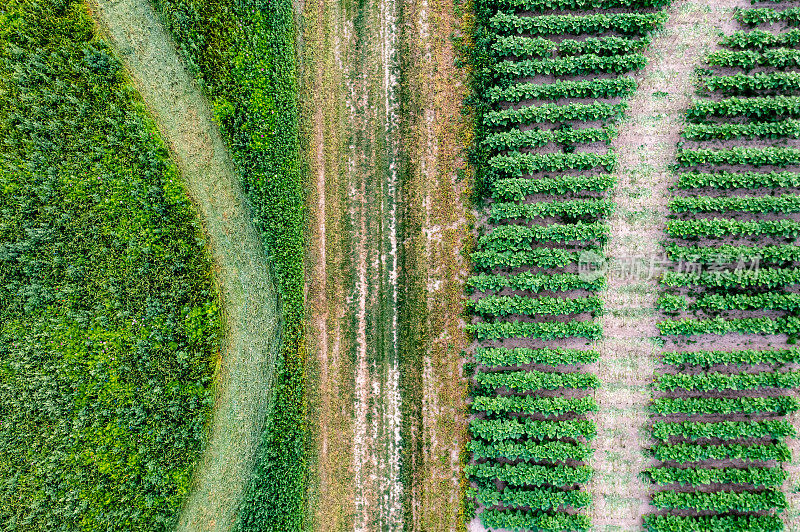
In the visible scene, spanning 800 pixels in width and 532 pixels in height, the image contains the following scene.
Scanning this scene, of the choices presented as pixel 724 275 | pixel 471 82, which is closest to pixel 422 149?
pixel 471 82

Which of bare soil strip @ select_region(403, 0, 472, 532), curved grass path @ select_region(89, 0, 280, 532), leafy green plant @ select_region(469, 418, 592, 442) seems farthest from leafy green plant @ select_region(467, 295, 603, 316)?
curved grass path @ select_region(89, 0, 280, 532)

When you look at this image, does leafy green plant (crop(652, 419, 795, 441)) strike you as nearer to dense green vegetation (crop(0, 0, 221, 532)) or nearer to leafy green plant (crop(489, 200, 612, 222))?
leafy green plant (crop(489, 200, 612, 222))

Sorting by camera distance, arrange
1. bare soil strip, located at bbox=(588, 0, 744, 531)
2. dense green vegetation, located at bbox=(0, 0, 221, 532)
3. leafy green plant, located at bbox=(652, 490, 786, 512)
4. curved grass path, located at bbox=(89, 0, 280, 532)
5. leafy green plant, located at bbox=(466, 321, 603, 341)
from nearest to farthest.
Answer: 1. dense green vegetation, located at bbox=(0, 0, 221, 532)
2. leafy green plant, located at bbox=(652, 490, 786, 512)
3. leafy green plant, located at bbox=(466, 321, 603, 341)
4. curved grass path, located at bbox=(89, 0, 280, 532)
5. bare soil strip, located at bbox=(588, 0, 744, 531)

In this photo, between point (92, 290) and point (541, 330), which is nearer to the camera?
point (92, 290)

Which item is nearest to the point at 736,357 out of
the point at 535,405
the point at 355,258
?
the point at 535,405

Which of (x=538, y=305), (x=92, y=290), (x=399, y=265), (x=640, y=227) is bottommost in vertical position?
(x=538, y=305)

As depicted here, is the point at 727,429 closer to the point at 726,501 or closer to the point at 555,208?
the point at 726,501

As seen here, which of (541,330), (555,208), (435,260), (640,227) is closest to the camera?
(541,330)

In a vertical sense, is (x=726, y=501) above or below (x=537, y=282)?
below
